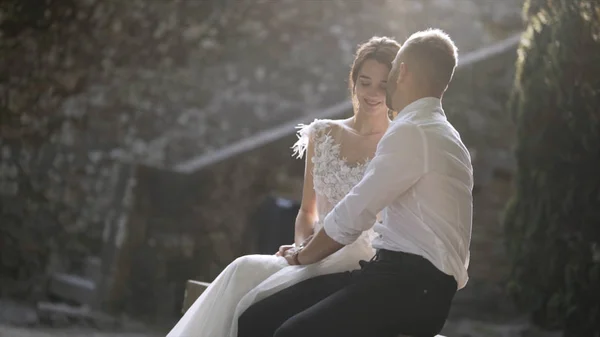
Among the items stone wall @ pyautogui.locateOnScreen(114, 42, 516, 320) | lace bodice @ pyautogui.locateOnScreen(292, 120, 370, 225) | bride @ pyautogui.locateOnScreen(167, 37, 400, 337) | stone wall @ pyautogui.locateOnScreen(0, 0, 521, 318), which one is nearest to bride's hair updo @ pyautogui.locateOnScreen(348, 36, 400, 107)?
bride @ pyautogui.locateOnScreen(167, 37, 400, 337)

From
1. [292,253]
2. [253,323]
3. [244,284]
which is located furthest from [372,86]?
[253,323]

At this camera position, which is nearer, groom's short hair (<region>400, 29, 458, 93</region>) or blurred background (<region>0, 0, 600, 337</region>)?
groom's short hair (<region>400, 29, 458, 93</region>)

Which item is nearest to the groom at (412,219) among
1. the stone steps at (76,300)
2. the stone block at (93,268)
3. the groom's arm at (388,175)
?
the groom's arm at (388,175)

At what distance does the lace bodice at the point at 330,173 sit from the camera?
296 cm

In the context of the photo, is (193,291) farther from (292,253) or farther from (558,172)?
(558,172)

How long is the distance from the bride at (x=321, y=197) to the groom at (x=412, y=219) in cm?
39

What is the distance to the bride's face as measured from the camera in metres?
2.82

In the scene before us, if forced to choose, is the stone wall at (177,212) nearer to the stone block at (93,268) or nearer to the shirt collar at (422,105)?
the stone block at (93,268)

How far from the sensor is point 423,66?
223 cm

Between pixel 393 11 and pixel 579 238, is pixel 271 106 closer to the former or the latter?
pixel 393 11

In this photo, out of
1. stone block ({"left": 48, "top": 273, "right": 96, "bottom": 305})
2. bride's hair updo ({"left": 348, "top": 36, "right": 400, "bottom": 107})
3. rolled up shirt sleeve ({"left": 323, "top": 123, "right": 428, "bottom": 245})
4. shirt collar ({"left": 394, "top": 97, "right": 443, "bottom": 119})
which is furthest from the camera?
stone block ({"left": 48, "top": 273, "right": 96, "bottom": 305})

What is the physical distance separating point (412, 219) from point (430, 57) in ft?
1.34

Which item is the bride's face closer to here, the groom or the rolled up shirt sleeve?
the groom

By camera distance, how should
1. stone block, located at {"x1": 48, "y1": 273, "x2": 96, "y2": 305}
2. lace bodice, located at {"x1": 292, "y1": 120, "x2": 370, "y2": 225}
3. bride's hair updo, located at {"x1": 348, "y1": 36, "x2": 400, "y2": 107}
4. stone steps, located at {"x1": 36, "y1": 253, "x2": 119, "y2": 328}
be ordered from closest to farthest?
bride's hair updo, located at {"x1": 348, "y1": 36, "x2": 400, "y2": 107}, lace bodice, located at {"x1": 292, "y1": 120, "x2": 370, "y2": 225}, stone steps, located at {"x1": 36, "y1": 253, "x2": 119, "y2": 328}, stone block, located at {"x1": 48, "y1": 273, "x2": 96, "y2": 305}
